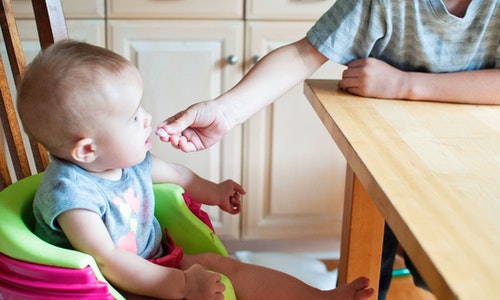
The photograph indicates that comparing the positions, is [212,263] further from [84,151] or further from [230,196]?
[84,151]

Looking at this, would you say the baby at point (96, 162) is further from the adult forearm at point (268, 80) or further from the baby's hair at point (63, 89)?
the adult forearm at point (268, 80)

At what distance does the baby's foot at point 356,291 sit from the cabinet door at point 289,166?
0.95 metres

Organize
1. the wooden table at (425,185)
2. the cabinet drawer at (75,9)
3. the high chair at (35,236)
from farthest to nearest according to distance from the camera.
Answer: the cabinet drawer at (75,9), the high chair at (35,236), the wooden table at (425,185)

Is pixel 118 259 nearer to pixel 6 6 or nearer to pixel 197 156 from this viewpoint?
pixel 6 6

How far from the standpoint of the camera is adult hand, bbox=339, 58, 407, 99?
101cm

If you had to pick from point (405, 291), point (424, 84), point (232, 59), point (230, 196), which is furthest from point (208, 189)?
point (405, 291)

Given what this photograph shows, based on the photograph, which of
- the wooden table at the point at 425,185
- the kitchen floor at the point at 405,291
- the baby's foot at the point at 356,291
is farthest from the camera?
the kitchen floor at the point at 405,291

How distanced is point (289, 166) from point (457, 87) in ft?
3.06

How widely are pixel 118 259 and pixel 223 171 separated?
1.06 metres

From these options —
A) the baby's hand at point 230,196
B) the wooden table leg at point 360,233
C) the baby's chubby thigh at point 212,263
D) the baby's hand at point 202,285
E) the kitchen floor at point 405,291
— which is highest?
the baby's hand at point 202,285

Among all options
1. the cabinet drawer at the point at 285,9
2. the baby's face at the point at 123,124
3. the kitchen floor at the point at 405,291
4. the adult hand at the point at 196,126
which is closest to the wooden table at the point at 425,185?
the adult hand at the point at 196,126

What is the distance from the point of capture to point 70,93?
0.81 metres

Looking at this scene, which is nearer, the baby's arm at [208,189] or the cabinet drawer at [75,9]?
the baby's arm at [208,189]

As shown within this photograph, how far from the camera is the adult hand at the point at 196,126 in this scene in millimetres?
954
